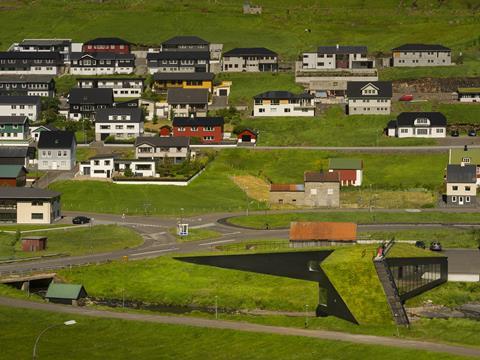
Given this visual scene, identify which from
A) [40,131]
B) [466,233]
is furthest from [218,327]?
[40,131]

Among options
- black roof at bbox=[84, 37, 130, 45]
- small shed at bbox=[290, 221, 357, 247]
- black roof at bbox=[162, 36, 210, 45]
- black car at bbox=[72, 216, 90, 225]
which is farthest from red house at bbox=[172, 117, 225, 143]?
small shed at bbox=[290, 221, 357, 247]

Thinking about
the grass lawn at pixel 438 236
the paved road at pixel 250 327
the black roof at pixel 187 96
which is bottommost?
the paved road at pixel 250 327

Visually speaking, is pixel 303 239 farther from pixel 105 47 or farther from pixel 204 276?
pixel 105 47

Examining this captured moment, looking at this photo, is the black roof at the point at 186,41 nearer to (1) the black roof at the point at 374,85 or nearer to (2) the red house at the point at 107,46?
(2) the red house at the point at 107,46

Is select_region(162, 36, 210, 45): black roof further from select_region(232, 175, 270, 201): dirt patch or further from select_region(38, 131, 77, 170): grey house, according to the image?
select_region(232, 175, 270, 201): dirt patch

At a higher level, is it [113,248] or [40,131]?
[40,131]

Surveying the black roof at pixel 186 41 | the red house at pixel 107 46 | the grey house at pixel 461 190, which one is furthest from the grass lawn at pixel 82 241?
the red house at pixel 107 46
